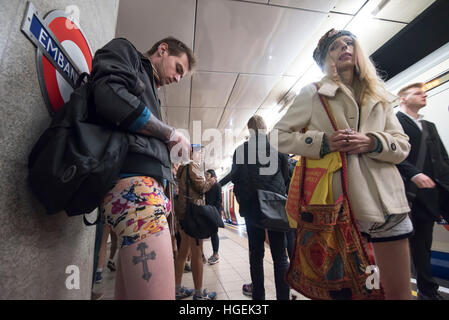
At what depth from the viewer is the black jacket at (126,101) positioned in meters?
0.60

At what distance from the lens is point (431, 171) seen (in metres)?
1.56

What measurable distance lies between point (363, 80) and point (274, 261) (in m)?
1.31

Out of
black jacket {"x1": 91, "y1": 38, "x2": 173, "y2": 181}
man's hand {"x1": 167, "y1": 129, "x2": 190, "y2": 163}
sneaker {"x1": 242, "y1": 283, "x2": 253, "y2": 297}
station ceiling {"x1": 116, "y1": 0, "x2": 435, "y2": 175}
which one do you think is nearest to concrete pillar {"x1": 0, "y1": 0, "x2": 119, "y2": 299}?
black jacket {"x1": 91, "y1": 38, "x2": 173, "y2": 181}

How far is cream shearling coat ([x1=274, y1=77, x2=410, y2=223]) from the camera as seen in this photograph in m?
0.74

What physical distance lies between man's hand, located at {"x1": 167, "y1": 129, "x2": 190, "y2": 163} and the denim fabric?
998 millimetres

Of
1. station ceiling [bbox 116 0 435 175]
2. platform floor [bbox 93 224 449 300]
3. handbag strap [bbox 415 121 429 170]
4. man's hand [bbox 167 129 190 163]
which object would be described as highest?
station ceiling [bbox 116 0 435 175]

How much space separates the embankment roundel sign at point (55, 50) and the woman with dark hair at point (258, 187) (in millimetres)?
1257

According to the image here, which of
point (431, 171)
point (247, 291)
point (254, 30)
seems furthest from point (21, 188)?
point (254, 30)

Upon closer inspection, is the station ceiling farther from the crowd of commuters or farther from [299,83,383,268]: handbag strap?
[299,83,383,268]: handbag strap

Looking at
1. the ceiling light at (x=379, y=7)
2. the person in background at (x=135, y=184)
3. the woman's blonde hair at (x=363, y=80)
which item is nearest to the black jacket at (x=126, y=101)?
the person in background at (x=135, y=184)

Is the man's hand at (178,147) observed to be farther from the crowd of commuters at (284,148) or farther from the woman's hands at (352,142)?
the woman's hands at (352,142)

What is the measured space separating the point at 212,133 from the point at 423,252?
5650 mm

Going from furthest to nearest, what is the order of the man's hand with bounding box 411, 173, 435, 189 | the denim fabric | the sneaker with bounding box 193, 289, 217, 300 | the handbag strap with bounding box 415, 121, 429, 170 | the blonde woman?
1. the sneaker with bounding box 193, 289, 217, 300
2. the handbag strap with bounding box 415, 121, 429, 170
3. the denim fabric
4. the man's hand with bounding box 411, 173, 435, 189
5. the blonde woman
